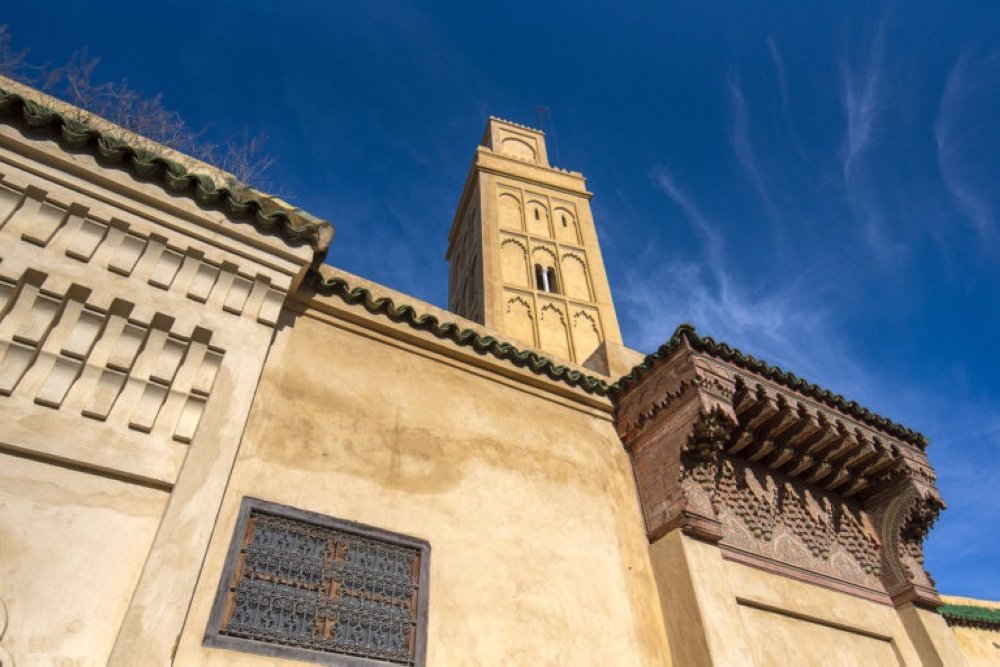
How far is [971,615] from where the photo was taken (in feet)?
31.5

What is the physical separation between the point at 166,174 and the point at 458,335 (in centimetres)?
215

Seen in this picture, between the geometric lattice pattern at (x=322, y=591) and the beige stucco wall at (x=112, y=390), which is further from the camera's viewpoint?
the geometric lattice pattern at (x=322, y=591)

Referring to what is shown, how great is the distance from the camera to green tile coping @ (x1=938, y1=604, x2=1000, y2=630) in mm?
Answer: 9422

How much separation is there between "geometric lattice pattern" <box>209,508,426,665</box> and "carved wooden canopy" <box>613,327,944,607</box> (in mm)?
2068

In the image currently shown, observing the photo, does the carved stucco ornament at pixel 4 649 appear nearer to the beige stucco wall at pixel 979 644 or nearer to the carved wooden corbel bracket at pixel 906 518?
the carved wooden corbel bracket at pixel 906 518

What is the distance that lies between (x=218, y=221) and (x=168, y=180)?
338 mm

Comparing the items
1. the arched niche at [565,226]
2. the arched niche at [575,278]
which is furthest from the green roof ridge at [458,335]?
the arched niche at [565,226]

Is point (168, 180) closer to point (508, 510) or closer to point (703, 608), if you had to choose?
point (508, 510)

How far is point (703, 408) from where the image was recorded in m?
4.90

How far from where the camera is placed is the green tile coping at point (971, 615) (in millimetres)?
9422

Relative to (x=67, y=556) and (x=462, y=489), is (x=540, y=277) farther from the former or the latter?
(x=67, y=556)

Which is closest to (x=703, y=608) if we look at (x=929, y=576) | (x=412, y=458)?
(x=412, y=458)

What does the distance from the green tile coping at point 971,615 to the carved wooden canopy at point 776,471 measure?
176 inches

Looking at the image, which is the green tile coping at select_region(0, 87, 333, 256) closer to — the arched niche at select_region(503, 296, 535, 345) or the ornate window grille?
the ornate window grille
